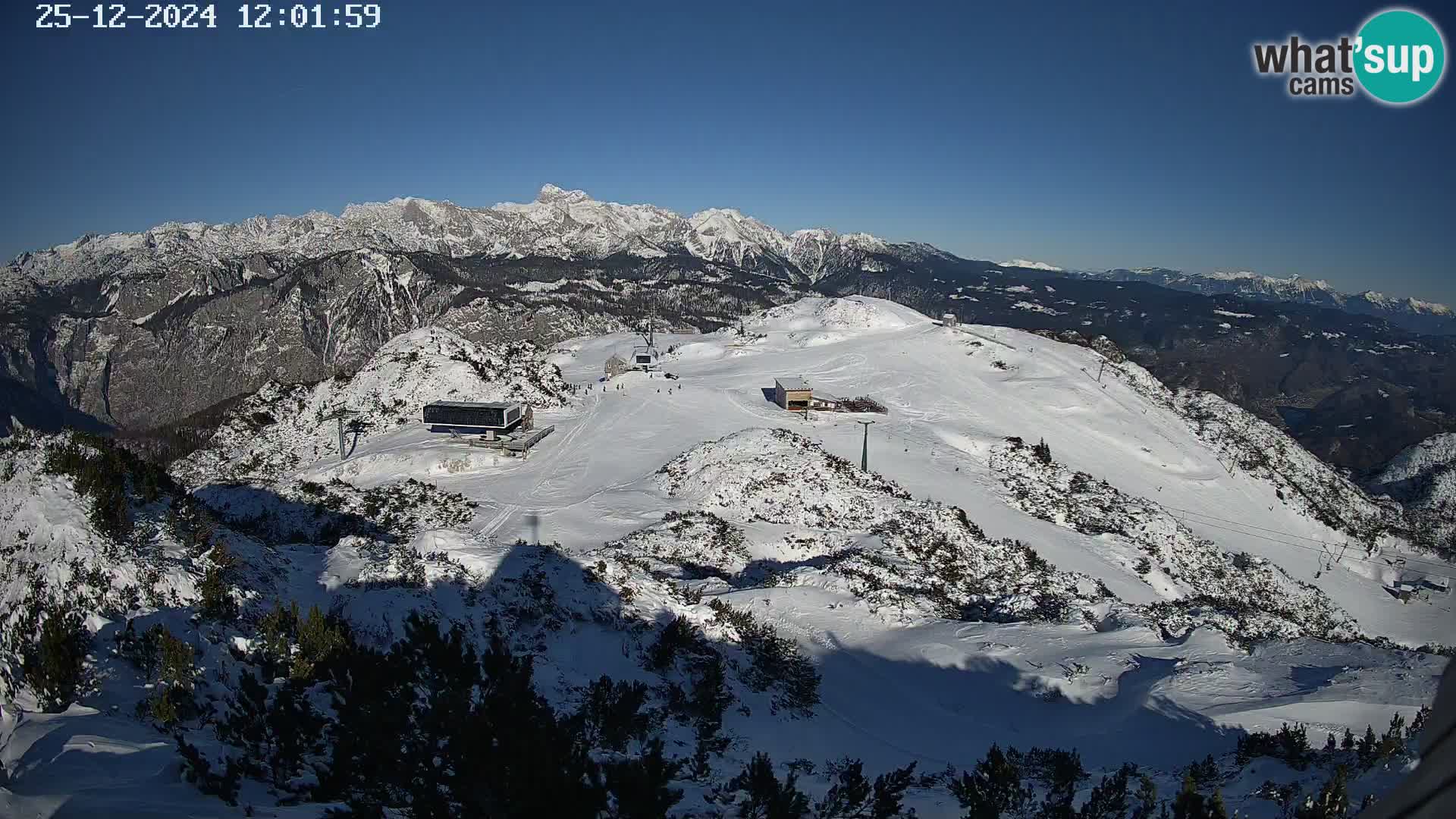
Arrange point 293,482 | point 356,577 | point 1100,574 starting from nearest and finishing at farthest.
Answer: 1. point 356,577
2. point 1100,574
3. point 293,482

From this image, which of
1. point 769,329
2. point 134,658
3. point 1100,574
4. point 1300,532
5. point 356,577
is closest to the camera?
point 134,658

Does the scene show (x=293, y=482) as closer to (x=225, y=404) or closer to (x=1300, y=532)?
(x=1300, y=532)

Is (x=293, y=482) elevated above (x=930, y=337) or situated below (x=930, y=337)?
below

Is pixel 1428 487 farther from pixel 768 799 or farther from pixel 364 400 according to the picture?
pixel 364 400

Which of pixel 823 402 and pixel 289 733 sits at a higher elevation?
pixel 823 402

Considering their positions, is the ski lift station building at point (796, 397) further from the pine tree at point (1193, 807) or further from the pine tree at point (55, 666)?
the pine tree at point (55, 666)

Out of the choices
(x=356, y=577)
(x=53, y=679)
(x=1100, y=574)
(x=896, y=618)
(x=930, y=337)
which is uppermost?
(x=930, y=337)

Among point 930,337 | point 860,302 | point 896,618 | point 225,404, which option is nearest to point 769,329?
point 860,302

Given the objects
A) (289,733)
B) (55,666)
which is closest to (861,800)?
(289,733)

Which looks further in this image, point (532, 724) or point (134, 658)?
point (134, 658)
